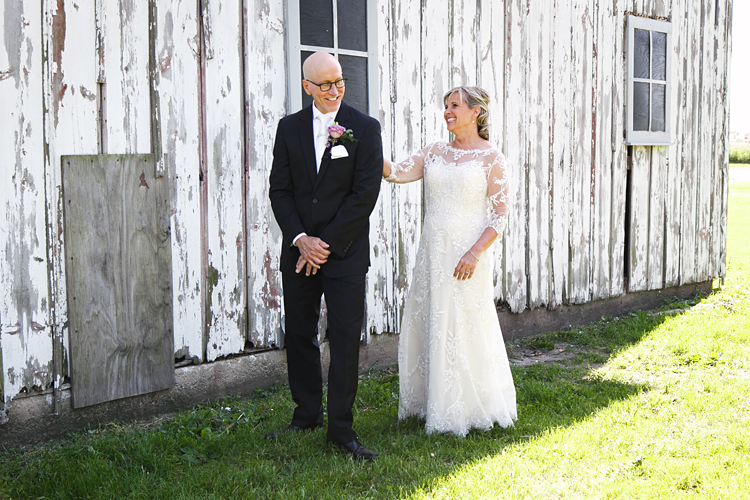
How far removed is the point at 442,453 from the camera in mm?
3891

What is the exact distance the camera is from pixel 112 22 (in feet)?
14.0

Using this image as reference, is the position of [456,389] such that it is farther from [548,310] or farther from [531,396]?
[548,310]

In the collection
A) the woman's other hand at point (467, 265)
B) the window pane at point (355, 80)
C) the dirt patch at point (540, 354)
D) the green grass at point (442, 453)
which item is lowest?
the dirt patch at point (540, 354)

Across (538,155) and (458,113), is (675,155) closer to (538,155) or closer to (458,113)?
(538,155)

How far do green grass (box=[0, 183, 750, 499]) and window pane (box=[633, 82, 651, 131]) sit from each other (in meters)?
3.48

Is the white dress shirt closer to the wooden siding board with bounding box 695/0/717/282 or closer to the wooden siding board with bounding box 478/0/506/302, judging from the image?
the wooden siding board with bounding box 478/0/506/302

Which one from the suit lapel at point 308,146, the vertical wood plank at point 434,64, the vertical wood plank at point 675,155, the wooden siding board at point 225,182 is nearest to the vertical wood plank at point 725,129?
the vertical wood plank at point 675,155

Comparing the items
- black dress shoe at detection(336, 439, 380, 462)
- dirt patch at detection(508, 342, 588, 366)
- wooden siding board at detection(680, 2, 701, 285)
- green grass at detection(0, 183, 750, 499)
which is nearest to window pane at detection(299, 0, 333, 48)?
green grass at detection(0, 183, 750, 499)

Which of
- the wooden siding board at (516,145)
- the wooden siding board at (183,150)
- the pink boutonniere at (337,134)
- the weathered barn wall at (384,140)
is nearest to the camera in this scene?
the pink boutonniere at (337,134)

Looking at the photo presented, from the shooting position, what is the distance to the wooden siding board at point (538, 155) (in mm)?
6879

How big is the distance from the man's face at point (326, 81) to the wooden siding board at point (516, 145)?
3171mm

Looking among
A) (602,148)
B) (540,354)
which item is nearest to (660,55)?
(602,148)

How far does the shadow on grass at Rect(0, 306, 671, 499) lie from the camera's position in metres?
3.42

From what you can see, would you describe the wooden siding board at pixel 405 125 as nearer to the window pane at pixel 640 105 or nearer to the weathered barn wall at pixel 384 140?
the weathered barn wall at pixel 384 140
